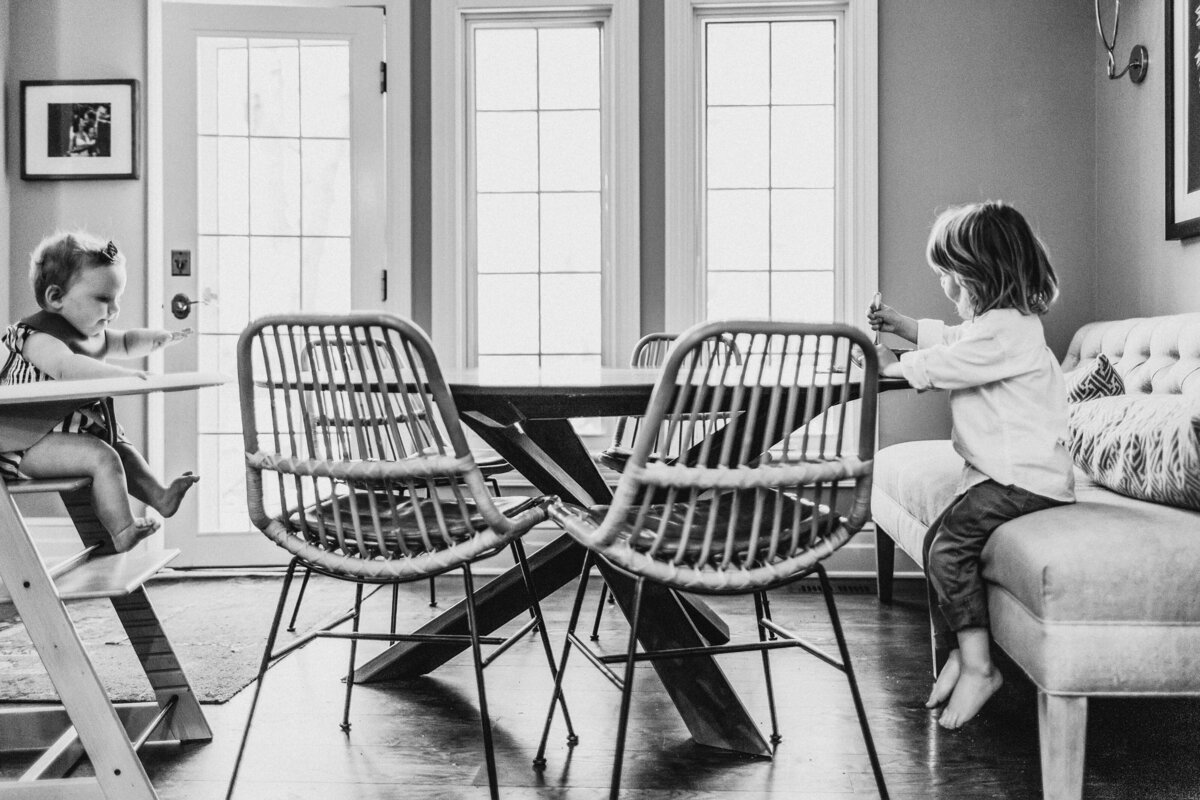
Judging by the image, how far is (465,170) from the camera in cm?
367

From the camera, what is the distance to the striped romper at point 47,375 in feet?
6.80

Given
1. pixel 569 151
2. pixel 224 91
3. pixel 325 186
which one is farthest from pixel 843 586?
pixel 224 91

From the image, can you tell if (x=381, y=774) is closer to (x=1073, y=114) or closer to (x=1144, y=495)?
(x=1144, y=495)

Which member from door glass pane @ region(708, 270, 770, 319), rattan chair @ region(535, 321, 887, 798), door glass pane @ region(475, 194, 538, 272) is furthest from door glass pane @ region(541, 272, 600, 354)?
rattan chair @ region(535, 321, 887, 798)

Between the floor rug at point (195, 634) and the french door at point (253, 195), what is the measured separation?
352 mm

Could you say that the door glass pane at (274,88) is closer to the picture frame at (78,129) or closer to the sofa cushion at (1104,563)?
the picture frame at (78,129)

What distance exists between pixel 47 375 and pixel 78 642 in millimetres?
998

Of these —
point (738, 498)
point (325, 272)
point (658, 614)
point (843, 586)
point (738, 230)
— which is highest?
point (738, 230)

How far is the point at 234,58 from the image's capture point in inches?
143

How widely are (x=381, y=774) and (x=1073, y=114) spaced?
3.31 metres

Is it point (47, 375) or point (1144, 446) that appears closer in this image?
point (1144, 446)

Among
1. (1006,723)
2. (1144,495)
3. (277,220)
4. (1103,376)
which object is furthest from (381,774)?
(277,220)

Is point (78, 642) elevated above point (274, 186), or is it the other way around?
point (274, 186)

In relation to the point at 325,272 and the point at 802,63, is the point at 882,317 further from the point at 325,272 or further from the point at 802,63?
the point at 325,272
